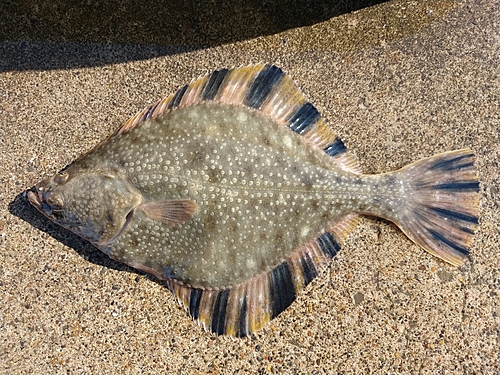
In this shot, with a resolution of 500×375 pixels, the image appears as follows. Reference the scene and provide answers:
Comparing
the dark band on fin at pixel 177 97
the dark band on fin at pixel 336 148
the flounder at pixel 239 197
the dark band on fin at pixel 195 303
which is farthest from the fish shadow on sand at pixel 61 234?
the dark band on fin at pixel 336 148

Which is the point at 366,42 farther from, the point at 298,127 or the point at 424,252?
the point at 424,252

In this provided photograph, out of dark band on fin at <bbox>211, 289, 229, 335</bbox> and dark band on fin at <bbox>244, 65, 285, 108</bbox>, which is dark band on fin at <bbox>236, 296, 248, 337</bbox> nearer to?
dark band on fin at <bbox>211, 289, 229, 335</bbox>

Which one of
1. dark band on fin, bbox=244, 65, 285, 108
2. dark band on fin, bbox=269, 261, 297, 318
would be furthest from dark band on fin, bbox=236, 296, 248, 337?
dark band on fin, bbox=244, 65, 285, 108

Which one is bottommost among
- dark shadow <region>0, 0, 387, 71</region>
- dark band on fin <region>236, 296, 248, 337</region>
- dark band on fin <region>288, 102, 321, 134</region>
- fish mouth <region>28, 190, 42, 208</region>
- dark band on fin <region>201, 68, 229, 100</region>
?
dark band on fin <region>236, 296, 248, 337</region>

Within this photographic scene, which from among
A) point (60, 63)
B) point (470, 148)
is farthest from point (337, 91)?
point (60, 63)

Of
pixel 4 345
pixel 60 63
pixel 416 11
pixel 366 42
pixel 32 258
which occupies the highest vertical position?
pixel 416 11

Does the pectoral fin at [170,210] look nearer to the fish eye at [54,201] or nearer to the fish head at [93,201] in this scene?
the fish head at [93,201]

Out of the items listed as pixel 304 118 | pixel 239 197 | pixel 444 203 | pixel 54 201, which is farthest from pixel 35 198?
pixel 444 203
